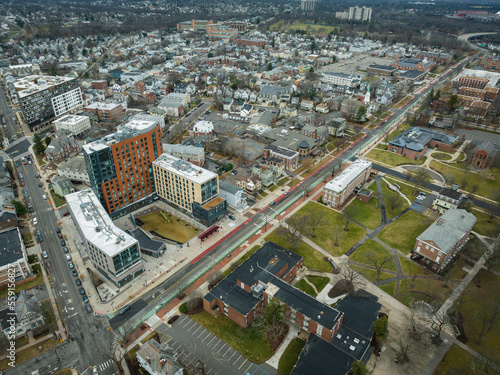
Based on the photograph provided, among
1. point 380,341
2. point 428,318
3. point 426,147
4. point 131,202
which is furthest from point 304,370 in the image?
point 426,147

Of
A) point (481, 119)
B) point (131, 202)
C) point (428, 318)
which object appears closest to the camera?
point (428, 318)

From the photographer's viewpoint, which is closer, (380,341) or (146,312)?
(380,341)

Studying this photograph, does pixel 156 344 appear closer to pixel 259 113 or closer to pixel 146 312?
pixel 146 312

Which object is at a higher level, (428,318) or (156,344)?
(156,344)

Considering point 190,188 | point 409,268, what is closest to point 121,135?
point 190,188

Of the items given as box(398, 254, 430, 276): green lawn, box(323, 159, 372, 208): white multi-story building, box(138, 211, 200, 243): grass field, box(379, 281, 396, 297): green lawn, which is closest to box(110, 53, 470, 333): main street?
box(323, 159, 372, 208): white multi-story building
